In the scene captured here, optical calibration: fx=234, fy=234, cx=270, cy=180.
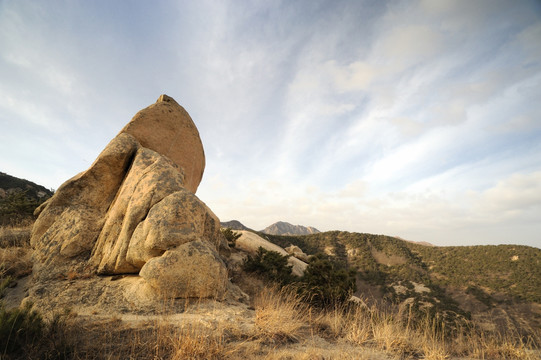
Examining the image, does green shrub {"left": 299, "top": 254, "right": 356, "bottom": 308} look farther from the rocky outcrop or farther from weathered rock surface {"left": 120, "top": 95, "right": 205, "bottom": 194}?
the rocky outcrop

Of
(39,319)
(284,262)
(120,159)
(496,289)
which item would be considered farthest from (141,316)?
(496,289)

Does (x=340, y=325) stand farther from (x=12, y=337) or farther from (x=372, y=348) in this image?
(x=12, y=337)

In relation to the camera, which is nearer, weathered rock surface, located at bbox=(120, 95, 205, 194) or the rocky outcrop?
weathered rock surface, located at bbox=(120, 95, 205, 194)

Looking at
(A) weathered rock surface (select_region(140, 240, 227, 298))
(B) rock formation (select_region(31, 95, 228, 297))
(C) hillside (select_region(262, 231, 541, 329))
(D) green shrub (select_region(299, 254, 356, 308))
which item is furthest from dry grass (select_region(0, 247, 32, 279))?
(C) hillside (select_region(262, 231, 541, 329))

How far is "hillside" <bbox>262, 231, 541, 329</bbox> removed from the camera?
87.6 ft

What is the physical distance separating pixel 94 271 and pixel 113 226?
1.27 meters

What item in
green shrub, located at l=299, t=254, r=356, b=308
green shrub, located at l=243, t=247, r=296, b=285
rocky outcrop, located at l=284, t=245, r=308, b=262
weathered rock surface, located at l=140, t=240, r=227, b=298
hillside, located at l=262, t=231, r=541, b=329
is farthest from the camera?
hillside, located at l=262, t=231, r=541, b=329

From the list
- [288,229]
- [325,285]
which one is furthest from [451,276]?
[288,229]

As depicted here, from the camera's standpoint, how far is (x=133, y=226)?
654 cm

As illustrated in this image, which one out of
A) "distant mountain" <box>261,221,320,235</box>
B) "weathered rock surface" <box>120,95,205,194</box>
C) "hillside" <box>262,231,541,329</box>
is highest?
"distant mountain" <box>261,221,320,235</box>

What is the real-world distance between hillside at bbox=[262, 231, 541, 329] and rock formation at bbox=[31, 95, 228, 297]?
2213cm

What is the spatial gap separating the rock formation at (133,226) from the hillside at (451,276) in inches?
871

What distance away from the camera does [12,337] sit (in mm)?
2758

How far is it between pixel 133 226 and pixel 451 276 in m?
43.6
